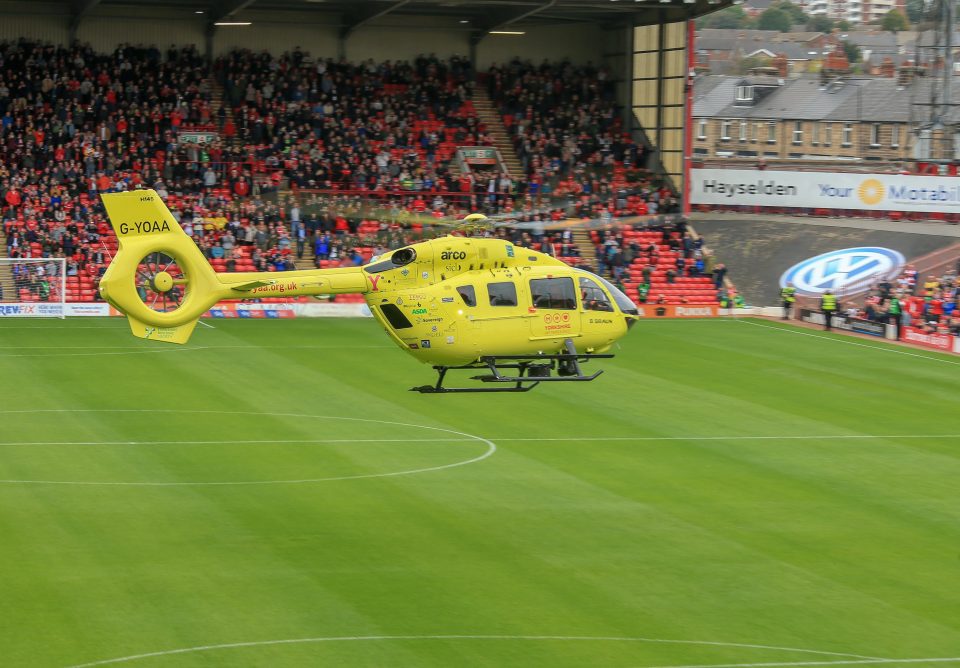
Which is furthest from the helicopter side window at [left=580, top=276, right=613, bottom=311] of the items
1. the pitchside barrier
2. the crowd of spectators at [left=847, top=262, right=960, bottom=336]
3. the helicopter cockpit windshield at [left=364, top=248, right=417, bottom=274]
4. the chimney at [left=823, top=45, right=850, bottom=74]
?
the chimney at [left=823, top=45, right=850, bottom=74]

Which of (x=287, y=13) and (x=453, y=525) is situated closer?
(x=453, y=525)

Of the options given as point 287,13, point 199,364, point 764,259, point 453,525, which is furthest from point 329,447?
point 287,13

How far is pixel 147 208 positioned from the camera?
93.8ft

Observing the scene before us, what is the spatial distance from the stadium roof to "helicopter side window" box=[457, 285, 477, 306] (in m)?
39.0

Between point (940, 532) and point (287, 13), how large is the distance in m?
54.0

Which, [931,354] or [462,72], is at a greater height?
[462,72]

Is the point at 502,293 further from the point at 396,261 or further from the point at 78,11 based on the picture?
the point at 78,11

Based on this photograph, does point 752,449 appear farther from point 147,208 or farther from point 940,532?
point 147,208

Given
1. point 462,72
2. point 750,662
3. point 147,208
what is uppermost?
point 462,72

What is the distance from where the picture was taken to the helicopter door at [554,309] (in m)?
32.4

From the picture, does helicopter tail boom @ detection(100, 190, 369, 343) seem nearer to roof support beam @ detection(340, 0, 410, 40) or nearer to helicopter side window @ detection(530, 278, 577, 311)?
helicopter side window @ detection(530, 278, 577, 311)

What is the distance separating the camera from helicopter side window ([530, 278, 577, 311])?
32438mm

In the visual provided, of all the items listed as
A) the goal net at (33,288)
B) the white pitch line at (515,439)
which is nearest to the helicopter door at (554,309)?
the white pitch line at (515,439)

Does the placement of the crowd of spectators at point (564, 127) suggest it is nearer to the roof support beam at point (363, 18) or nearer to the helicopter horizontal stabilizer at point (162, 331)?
the roof support beam at point (363, 18)
